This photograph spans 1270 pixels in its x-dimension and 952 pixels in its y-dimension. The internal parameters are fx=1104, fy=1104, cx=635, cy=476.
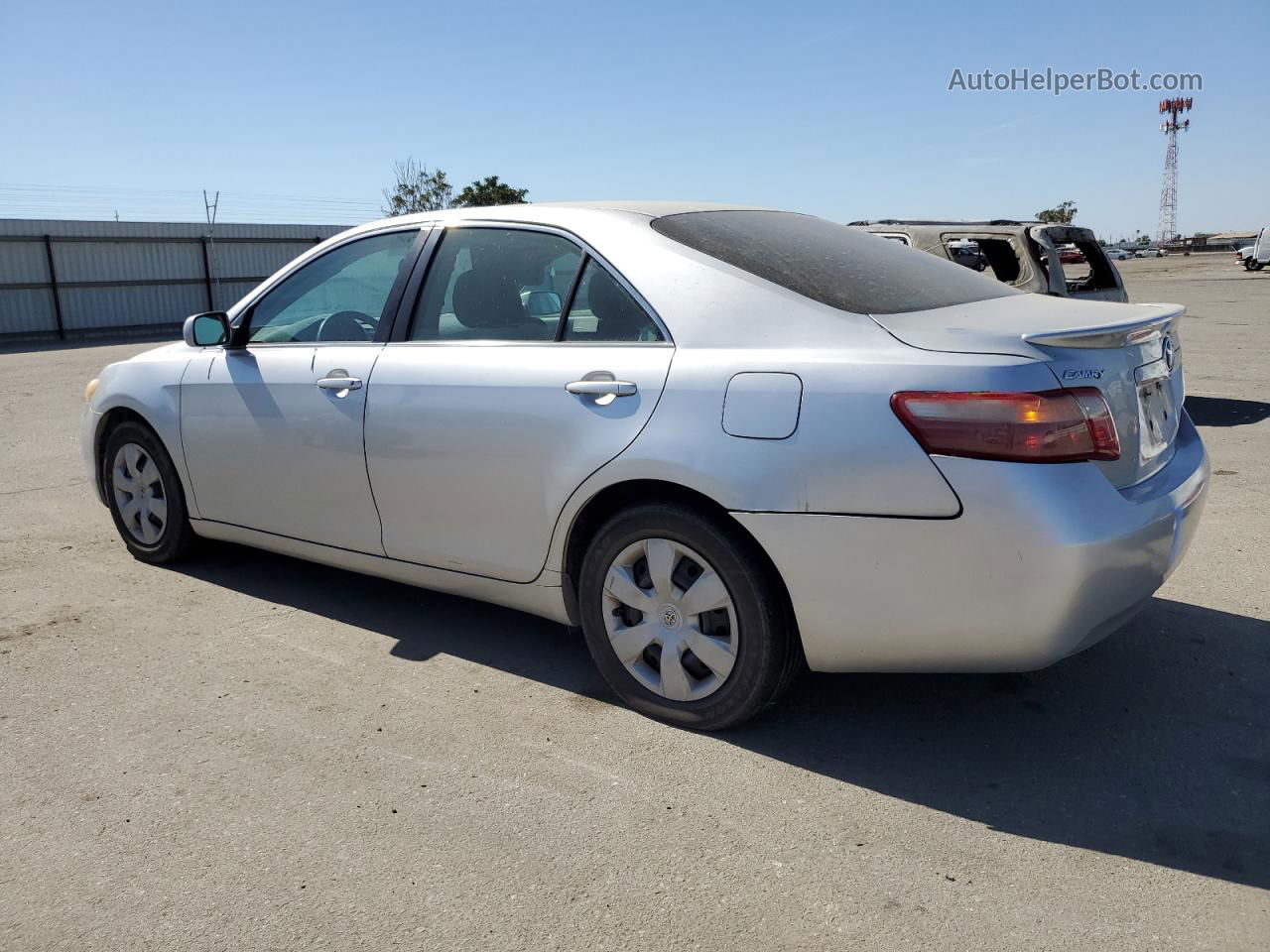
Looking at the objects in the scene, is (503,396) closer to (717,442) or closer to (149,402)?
(717,442)

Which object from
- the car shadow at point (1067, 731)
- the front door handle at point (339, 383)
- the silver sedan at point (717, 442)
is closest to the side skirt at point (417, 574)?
the silver sedan at point (717, 442)

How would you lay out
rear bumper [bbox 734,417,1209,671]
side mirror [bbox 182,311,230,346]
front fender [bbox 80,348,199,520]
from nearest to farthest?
rear bumper [bbox 734,417,1209,671]
side mirror [bbox 182,311,230,346]
front fender [bbox 80,348,199,520]

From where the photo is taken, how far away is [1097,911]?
8.02 feet

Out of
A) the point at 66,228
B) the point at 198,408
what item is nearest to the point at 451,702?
the point at 198,408

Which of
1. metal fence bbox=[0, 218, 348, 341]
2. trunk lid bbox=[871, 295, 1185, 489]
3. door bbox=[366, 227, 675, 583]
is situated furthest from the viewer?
metal fence bbox=[0, 218, 348, 341]

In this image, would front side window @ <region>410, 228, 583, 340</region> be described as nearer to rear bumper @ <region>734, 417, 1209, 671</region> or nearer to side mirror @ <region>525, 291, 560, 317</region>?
side mirror @ <region>525, 291, 560, 317</region>

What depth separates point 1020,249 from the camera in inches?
344

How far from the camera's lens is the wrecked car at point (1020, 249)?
8.66 metres

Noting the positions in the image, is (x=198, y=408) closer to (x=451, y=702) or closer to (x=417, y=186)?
(x=451, y=702)

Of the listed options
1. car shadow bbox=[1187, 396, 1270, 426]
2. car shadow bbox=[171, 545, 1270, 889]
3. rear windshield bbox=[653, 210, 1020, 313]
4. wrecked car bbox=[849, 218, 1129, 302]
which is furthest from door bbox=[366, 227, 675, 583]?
car shadow bbox=[1187, 396, 1270, 426]

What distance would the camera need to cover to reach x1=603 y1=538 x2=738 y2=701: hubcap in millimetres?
3232

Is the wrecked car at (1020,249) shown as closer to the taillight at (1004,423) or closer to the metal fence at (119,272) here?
the taillight at (1004,423)

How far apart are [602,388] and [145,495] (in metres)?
2.80

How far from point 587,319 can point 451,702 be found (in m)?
1.34
